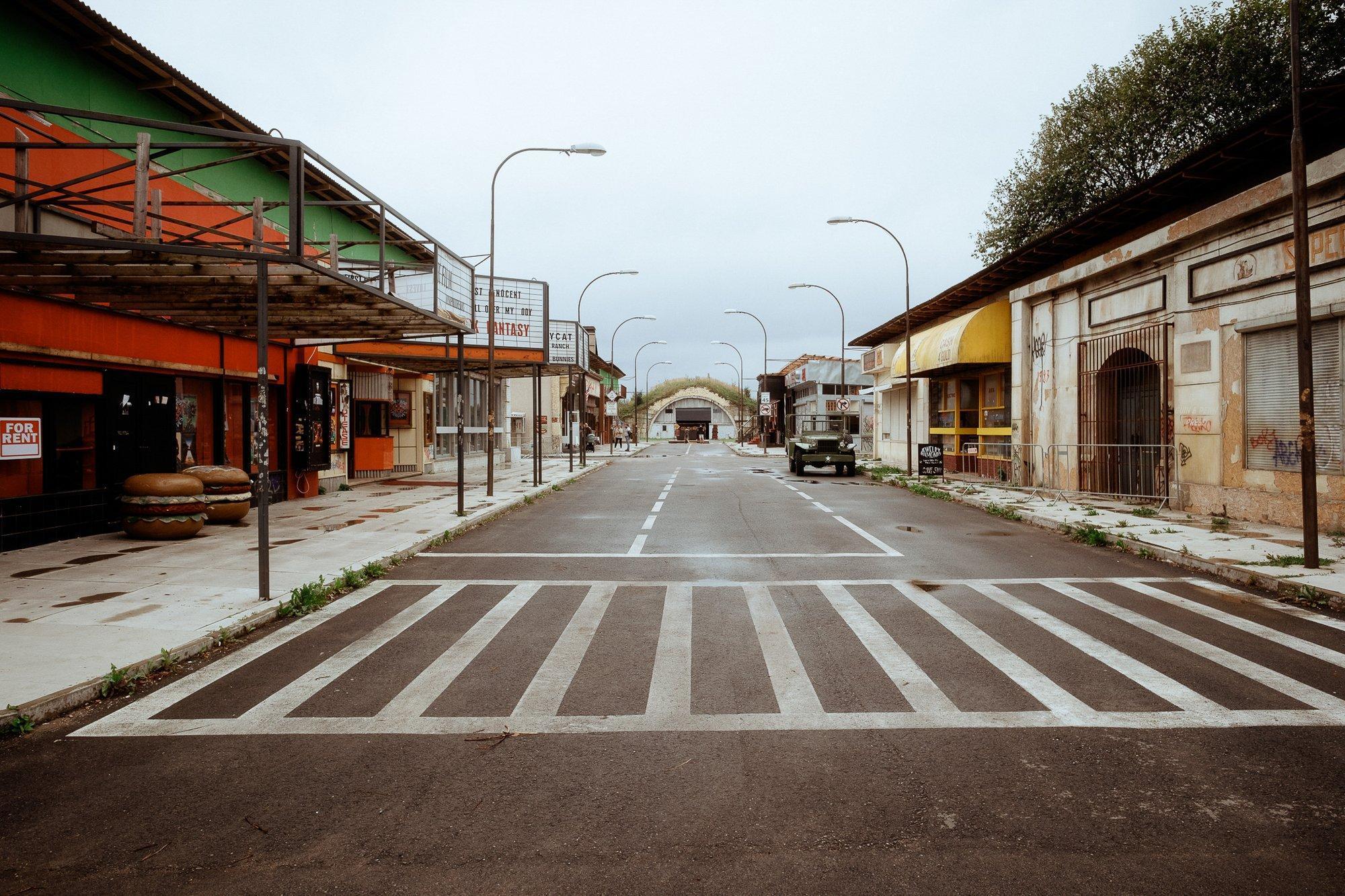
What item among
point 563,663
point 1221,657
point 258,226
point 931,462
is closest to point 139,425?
point 258,226

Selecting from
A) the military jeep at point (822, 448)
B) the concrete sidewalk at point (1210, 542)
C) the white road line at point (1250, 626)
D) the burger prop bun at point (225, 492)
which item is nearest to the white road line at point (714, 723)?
the white road line at point (1250, 626)

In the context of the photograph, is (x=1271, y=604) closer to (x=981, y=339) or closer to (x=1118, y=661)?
(x=1118, y=661)

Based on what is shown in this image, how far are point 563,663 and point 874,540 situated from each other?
303 inches

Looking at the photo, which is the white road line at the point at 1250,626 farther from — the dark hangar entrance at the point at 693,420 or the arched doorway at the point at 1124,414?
the dark hangar entrance at the point at 693,420

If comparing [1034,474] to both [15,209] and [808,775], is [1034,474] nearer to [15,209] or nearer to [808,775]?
[808,775]

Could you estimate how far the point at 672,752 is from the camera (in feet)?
14.8

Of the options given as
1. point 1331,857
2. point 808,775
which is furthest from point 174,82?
point 1331,857

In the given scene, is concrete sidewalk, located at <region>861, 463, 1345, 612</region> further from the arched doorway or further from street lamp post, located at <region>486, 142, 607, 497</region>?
street lamp post, located at <region>486, 142, 607, 497</region>

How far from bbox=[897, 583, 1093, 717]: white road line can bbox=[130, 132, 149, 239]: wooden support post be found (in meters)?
8.65

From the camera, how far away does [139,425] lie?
13289 mm

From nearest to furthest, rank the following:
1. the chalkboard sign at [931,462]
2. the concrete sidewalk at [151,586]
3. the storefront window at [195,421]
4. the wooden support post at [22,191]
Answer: the concrete sidewalk at [151,586] < the wooden support post at [22,191] < the storefront window at [195,421] < the chalkboard sign at [931,462]

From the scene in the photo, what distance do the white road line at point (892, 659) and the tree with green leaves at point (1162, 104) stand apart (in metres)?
21.5

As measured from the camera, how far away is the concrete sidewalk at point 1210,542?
8688 mm

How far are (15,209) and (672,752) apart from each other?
9.93 meters
